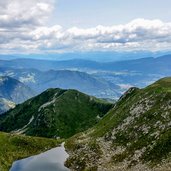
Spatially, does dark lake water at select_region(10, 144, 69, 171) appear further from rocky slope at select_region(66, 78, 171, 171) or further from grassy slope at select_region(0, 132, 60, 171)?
grassy slope at select_region(0, 132, 60, 171)

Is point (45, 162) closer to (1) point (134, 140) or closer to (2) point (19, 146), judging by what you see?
(2) point (19, 146)

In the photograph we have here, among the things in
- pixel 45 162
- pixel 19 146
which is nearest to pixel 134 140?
pixel 45 162

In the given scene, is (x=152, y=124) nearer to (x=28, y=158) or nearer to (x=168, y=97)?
(x=168, y=97)

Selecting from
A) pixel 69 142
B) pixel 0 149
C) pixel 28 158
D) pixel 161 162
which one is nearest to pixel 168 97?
pixel 161 162

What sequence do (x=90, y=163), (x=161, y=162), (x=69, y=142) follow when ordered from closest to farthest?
(x=161, y=162) < (x=90, y=163) < (x=69, y=142)

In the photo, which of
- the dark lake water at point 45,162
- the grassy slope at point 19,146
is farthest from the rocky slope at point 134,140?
the grassy slope at point 19,146
